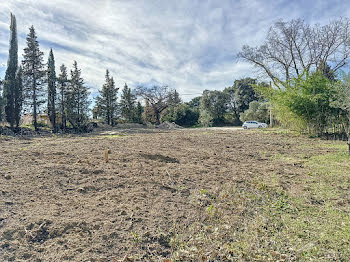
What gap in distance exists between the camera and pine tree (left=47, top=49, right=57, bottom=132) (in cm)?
1833

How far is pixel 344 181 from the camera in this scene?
3676 mm

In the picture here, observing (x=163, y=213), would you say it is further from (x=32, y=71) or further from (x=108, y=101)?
(x=108, y=101)

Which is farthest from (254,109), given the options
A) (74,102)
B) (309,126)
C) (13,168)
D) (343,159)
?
(13,168)

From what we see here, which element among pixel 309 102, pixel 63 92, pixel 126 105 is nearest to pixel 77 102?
pixel 63 92

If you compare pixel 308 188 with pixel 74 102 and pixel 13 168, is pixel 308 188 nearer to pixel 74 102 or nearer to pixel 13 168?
pixel 13 168

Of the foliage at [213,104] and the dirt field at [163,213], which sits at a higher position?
the foliage at [213,104]

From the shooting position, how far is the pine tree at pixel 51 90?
60.1 feet

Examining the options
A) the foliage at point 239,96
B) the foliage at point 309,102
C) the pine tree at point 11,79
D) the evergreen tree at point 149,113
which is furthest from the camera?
the evergreen tree at point 149,113

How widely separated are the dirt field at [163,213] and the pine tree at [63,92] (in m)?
16.0

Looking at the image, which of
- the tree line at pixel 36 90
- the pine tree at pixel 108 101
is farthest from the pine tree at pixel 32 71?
the pine tree at pixel 108 101

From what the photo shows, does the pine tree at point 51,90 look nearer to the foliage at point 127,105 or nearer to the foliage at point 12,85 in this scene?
the foliage at point 12,85

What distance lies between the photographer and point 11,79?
1631 centimetres

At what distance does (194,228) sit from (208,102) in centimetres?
2938

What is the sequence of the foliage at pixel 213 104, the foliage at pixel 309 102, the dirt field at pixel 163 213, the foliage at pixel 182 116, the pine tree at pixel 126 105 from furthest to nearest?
the foliage at pixel 182 116
the foliage at pixel 213 104
the pine tree at pixel 126 105
the foliage at pixel 309 102
the dirt field at pixel 163 213
